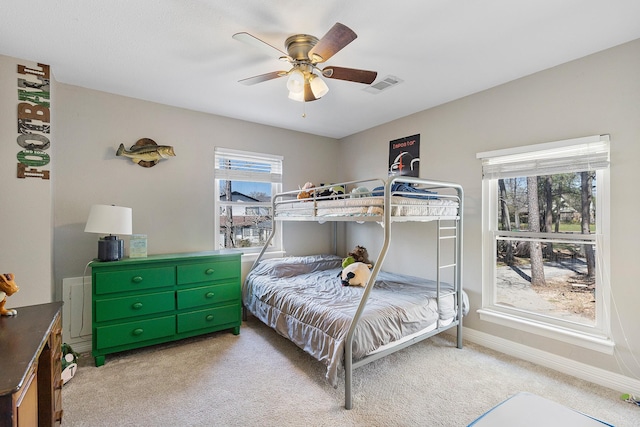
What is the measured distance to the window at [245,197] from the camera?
359 centimetres

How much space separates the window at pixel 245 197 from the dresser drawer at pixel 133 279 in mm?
835

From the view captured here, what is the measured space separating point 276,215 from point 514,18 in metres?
2.79

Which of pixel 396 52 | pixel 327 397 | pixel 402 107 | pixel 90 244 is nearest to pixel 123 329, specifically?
pixel 90 244

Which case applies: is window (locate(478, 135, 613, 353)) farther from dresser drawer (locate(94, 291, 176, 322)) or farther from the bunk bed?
dresser drawer (locate(94, 291, 176, 322))

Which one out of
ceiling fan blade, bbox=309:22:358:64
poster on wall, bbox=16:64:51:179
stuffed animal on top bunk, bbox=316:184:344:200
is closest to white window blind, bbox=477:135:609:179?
stuffed animal on top bunk, bbox=316:184:344:200

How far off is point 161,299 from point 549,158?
142 inches

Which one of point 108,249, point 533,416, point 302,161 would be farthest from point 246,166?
point 533,416

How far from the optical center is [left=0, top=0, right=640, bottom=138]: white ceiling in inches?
66.7

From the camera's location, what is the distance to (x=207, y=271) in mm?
2936

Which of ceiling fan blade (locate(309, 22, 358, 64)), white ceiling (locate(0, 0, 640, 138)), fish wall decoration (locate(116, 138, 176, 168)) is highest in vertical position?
white ceiling (locate(0, 0, 640, 138))

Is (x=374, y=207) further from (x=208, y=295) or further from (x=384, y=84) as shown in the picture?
(x=208, y=295)

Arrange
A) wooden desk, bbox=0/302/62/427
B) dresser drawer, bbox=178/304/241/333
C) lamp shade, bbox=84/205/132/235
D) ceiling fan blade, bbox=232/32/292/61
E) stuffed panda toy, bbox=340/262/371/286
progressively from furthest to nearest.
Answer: stuffed panda toy, bbox=340/262/371/286
dresser drawer, bbox=178/304/241/333
lamp shade, bbox=84/205/132/235
ceiling fan blade, bbox=232/32/292/61
wooden desk, bbox=0/302/62/427

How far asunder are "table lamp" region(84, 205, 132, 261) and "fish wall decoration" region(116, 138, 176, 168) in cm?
68

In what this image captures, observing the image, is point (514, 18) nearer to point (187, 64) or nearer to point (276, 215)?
point (187, 64)
